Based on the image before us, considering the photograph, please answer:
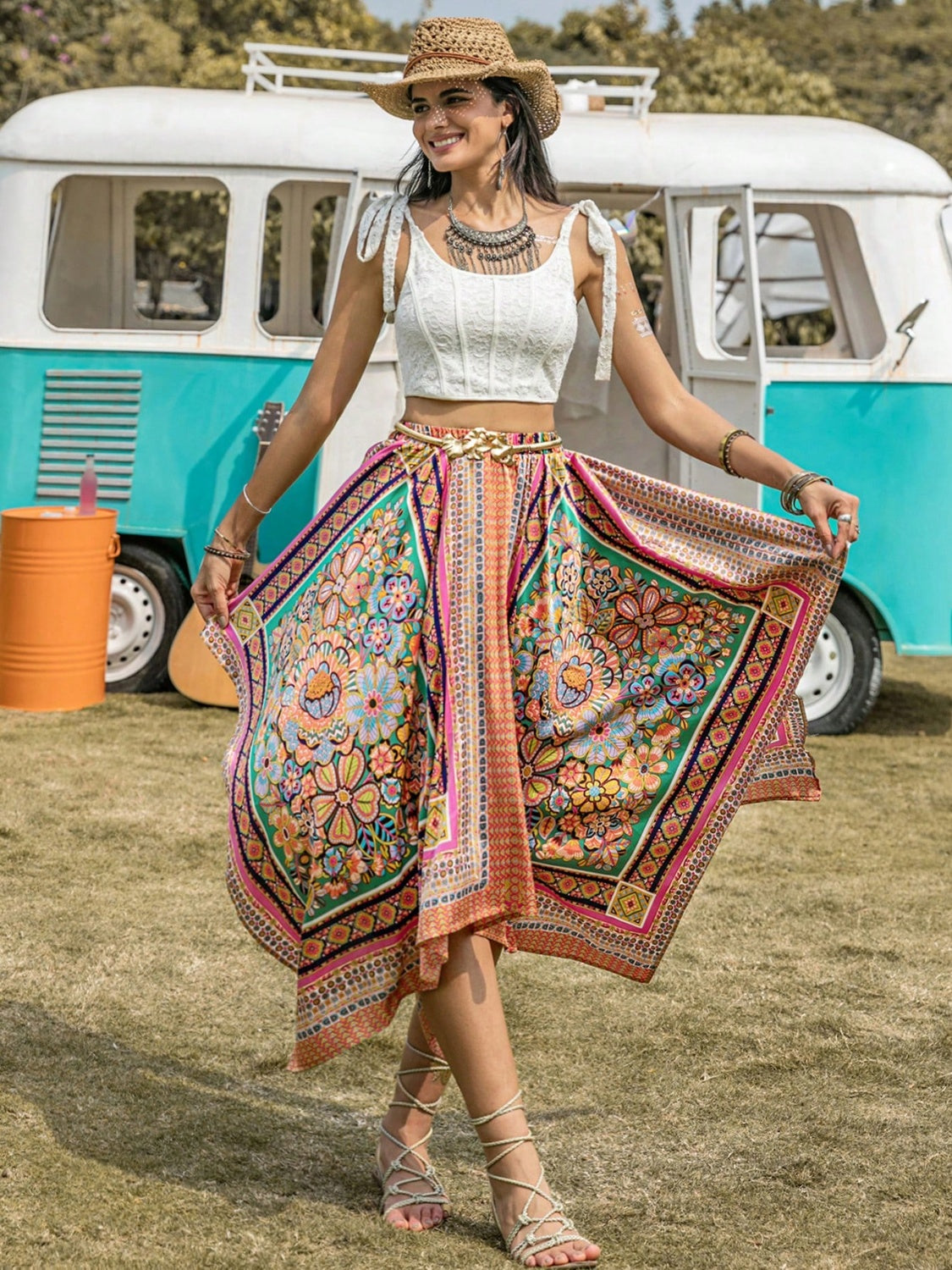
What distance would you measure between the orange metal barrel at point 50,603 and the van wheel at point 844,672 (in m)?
2.94

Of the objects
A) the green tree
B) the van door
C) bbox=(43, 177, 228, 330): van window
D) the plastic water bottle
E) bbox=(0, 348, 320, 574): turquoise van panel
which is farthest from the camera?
the green tree

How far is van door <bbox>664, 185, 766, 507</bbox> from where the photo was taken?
6418 millimetres

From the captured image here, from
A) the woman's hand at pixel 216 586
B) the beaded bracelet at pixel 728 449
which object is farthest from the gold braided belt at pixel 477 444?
the woman's hand at pixel 216 586

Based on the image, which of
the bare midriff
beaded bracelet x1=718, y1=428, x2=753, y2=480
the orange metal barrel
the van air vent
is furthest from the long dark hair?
the van air vent

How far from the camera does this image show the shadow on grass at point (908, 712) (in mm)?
6930

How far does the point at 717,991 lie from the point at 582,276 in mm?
1834

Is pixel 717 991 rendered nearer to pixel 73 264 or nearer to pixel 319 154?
pixel 319 154

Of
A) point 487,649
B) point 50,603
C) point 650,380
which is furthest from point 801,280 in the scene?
point 487,649

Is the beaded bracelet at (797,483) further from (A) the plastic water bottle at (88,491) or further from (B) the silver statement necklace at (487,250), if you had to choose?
(A) the plastic water bottle at (88,491)

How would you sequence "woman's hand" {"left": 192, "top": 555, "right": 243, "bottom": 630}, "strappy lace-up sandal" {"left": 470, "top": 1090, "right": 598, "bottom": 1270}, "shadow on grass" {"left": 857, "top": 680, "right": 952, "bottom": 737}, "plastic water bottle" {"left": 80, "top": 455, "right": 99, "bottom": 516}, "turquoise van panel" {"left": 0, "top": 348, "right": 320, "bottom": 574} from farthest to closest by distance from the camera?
"shadow on grass" {"left": 857, "top": 680, "right": 952, "bottom": 737}, "turquoise van panel" {"left": 0, "top": 348, "right": 320, "bottom": 574}, "plastic water bottle" {"left": 80, "top": 455, "right": 99, "bottom": 516}, "woman's hand" {"left": 192, "top": 555, "right": 243, "bottom": 630}, "strappy lace-up sandal" {"left": 470, "top": 1090, "right": 598, "bottom": 1270}

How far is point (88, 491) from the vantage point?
6.64 meters

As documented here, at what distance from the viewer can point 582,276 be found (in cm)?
283

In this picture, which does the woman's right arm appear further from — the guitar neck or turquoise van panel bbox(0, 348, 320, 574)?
turquoise van panel bbox(0, 348, 320, 574)

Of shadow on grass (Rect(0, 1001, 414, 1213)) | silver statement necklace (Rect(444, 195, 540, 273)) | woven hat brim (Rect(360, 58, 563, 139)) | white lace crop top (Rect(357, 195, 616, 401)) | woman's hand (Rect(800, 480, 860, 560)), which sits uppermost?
woven hat brim (Rect(360, 58, 563, 139))
